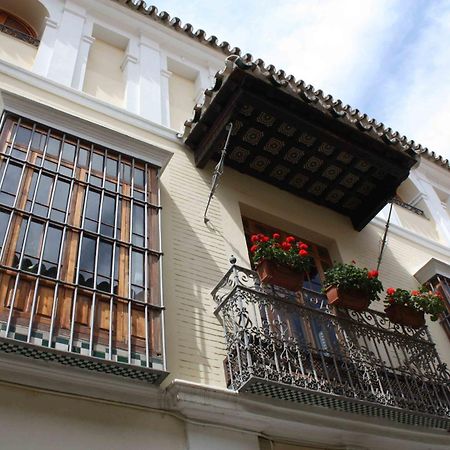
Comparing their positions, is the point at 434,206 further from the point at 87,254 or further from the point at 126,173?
the point at 87,254

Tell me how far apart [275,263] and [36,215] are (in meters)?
2.88

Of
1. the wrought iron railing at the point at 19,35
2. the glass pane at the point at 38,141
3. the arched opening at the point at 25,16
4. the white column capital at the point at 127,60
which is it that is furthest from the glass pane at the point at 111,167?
the arched opening at the point at 25,16

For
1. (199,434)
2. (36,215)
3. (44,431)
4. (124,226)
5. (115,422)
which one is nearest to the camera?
(44,431)

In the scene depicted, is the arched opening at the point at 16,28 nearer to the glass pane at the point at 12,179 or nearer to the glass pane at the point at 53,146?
the glass pane at the point at 53,146

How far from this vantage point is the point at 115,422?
5082 millimetres

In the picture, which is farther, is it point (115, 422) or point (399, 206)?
point (399, 206)

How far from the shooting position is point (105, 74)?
9672 mm

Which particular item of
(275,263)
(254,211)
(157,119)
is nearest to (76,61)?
(157,119)

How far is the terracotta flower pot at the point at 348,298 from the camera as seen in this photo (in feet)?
24.5

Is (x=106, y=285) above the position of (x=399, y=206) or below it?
below

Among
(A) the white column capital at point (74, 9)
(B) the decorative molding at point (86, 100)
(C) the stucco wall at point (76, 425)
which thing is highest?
(A) the white column capital at point (74, 9)

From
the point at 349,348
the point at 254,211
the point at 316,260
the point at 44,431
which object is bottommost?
the point at 44,431

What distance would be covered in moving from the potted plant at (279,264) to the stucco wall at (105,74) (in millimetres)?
3815

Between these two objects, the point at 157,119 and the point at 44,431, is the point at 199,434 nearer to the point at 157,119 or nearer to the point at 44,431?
the point at 44,431
